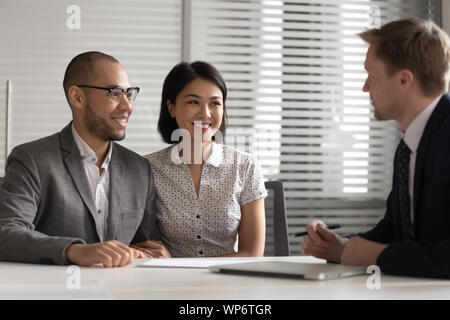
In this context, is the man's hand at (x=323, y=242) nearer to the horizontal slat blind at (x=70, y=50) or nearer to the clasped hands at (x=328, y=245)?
the clasped hands at (x=328, y=245)

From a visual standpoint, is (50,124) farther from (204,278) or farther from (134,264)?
(204,278)

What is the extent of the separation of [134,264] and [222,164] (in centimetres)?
87

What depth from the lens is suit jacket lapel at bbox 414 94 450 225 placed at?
1.38 metres

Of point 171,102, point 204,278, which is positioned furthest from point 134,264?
point 171,102

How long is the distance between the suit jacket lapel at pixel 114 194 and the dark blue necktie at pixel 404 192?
0.93 metres

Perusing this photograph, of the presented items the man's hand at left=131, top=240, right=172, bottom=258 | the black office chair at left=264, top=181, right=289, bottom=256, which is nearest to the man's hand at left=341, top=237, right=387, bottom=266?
the man's hand at left=131, top=240, right=172, bottom=258

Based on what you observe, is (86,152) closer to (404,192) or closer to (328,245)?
(328,245)

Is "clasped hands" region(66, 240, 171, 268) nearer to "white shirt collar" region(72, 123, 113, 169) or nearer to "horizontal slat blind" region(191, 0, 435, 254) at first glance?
"white shirt collar" region(72, 123, 113, 169)

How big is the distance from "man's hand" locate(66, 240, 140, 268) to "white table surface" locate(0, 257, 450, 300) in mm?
35

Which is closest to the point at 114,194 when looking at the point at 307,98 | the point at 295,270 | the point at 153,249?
the point at 153,249

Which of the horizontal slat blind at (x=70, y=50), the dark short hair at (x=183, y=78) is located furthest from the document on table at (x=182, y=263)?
the horizontal slat blind at (x=70, y=50)

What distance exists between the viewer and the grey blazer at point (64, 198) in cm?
171

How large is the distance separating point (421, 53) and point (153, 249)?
1.03 m

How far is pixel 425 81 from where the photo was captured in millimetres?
1471
